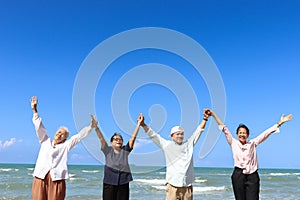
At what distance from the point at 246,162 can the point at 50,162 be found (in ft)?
11.2

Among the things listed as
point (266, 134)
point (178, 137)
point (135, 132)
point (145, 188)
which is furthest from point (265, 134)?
point (145, 188)

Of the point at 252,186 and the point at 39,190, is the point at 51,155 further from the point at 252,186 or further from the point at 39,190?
the point at 252,186

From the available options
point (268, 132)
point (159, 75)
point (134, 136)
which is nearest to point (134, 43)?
point (159, 75)

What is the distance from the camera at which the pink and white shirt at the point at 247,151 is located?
20.1 ft

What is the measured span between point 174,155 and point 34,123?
2489 mm

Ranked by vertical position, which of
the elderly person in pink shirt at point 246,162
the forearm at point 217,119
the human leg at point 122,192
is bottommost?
the human leg at point 122,192

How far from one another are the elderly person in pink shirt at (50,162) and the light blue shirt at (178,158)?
59.3 inches

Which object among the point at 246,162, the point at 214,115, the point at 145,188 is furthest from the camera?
the point at 145,188

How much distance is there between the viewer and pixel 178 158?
6.07 m

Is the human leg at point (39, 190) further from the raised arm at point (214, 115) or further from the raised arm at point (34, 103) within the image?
the raised arm at point (214, 115)

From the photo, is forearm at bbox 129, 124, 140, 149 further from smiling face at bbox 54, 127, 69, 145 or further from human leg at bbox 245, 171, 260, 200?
human leg at bbox 245, 171, 260, 200

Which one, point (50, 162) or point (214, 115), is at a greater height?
point (214, 115)

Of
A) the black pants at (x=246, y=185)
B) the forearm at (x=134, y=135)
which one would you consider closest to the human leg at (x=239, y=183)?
the black pants at (x=246, y=185)

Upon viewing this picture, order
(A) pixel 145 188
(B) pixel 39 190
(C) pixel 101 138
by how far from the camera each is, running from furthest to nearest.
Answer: (A) pixel 145 188, (C) pixel 101 138, (B) pixel 39 190
